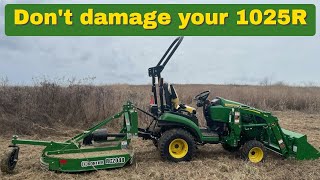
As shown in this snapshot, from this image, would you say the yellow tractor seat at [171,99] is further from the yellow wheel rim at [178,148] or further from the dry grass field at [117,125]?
the dry grass field at [117,125]

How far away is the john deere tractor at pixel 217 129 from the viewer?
25.0 ft

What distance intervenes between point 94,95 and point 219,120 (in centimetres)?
660

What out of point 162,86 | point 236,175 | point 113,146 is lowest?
point 236,175

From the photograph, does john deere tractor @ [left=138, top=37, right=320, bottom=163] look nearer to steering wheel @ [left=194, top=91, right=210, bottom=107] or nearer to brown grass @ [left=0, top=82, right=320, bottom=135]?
steering wheel @ [left=194, top=91, right=210, bottom=107]

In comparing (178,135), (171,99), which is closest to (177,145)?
(178,135)

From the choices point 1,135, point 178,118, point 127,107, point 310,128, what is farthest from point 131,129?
point 310,128

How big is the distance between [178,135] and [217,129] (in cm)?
118

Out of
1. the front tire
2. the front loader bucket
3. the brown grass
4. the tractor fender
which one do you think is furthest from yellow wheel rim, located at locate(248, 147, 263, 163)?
the brown grass

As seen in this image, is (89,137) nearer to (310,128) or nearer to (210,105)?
(210,105)

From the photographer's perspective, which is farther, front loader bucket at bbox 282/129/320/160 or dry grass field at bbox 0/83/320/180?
front loader bucket at bbox 282/129/320/160

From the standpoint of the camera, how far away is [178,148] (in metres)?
7.62

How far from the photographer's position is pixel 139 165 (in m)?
7.35

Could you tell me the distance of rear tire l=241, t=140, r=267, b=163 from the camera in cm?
767

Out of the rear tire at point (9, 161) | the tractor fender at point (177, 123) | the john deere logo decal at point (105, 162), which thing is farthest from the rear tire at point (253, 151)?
Answer: the rear tire at point (9, 161)
